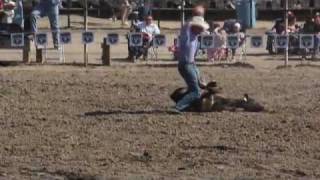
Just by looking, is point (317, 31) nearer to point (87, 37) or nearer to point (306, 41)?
point (306, 41)

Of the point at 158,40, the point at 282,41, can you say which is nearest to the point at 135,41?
the point at 158,40

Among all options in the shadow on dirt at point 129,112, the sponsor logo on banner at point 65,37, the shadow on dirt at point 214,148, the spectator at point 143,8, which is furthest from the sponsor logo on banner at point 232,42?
the spectator at point 143,8

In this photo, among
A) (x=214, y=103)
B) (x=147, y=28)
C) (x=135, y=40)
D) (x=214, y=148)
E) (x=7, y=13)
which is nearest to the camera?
(x=214, y=148)

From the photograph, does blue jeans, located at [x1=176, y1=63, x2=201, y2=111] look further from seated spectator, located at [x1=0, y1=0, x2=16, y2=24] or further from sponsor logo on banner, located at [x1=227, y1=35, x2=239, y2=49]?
seated spectator, located at [x1=0, y1=0, x2=16, y2=24]

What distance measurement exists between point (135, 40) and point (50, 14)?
2.40 m

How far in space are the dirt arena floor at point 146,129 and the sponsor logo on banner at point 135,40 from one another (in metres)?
2.86

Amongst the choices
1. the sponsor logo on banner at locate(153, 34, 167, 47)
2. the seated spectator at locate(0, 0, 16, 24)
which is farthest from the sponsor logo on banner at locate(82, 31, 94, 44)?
the seated spectator at locate(0, 0, 16, 24)

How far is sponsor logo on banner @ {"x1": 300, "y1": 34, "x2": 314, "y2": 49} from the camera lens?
24109 millimetres

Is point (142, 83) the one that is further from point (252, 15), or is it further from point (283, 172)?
point (252, 15)

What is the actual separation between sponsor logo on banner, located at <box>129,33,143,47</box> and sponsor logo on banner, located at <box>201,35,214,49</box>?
1.63m

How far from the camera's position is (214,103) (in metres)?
15.4

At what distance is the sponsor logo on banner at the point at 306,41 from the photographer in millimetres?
24109

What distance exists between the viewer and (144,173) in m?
10.6

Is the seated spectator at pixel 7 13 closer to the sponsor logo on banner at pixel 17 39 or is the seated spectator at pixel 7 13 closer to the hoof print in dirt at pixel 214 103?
the sponsor logo on banner at pixel 17 39
